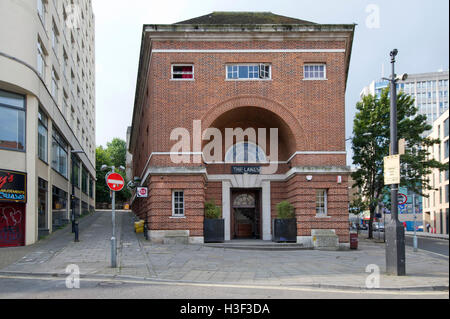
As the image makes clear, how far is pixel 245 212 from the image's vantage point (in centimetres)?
2716

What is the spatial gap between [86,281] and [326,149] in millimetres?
14797

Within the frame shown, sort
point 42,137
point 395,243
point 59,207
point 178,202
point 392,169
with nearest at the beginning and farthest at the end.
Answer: point 395,243
point 392,169
point 178,202
point 42,137
point 59,207

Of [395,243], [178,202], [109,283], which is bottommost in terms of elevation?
[109,283]

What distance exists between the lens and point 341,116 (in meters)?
23.3

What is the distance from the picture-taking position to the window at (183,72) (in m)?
23.5

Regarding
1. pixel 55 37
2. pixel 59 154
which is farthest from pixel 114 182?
pixel 55 37

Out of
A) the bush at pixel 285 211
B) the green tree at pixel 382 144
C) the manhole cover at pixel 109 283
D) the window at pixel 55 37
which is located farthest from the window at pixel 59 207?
the green tree at pixel 382 144

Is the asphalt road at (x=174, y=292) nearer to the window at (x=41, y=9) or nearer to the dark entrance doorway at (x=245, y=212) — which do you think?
the dark entrance doorway at (x=245, y=212)

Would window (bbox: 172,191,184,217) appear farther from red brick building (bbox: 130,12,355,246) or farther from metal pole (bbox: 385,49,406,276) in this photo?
metal pole (bbox: 385,49,406,276)

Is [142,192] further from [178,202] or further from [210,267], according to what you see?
[210,267]

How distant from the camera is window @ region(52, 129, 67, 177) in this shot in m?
27.9

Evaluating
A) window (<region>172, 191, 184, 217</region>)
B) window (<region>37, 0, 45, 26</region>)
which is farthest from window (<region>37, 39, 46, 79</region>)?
window (<region>172, 191, 184, 217</region>)

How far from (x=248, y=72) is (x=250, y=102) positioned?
1.63 meters
